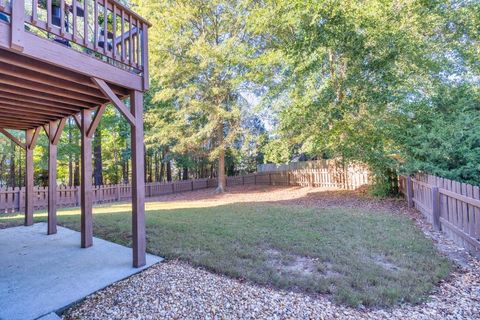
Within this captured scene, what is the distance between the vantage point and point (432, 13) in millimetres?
Answer: 8555

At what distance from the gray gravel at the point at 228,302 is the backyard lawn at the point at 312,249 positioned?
15cm

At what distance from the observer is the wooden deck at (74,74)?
2500 millimetres

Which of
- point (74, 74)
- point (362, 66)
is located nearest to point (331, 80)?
point (362, 66)

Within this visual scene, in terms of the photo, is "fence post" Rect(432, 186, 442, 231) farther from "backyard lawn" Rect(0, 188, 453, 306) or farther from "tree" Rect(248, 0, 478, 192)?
"tree" Rect(248, 0, 478, 192)

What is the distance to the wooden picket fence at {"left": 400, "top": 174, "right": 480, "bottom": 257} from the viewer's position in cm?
367

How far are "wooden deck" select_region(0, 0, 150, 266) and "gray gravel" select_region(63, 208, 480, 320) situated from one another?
2.35ft

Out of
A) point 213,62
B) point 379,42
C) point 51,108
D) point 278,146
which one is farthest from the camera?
point 213,62

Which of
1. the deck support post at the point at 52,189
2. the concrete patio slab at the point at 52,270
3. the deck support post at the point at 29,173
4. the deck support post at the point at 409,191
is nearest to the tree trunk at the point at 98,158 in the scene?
the deck support post at the point at 29,173

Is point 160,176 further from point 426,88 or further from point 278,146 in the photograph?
point 426,88

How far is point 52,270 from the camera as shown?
344 cm

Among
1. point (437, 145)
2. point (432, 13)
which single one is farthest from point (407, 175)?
point (432, 13)

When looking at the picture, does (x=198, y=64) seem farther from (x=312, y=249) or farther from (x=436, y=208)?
(x=436, y=208)

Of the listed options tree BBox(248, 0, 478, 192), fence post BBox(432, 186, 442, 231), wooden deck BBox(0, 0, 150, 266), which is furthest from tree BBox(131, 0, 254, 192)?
fence post BBox(432, 186, 442, 231)

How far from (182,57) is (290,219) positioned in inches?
380
